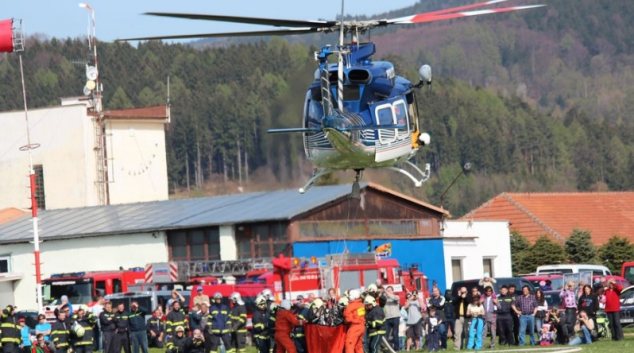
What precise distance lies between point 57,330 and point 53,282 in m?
13.4

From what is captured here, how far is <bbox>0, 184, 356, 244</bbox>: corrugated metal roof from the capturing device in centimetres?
5331

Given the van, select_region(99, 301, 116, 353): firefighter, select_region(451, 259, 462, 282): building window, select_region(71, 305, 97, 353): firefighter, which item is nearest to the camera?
select_region(71, 305, 97, 353): firefighter

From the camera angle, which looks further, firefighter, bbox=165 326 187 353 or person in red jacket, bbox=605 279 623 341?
person in red jacket, bbox=605 279 623 341

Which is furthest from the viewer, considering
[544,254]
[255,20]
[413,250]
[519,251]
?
[519,251]

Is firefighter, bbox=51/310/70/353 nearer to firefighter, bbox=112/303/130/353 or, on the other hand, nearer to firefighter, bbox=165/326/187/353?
firefighter, bbox=112/303/130/353

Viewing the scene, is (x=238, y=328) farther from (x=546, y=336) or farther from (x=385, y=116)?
(x=546, y=336)

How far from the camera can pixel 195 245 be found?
5359cm

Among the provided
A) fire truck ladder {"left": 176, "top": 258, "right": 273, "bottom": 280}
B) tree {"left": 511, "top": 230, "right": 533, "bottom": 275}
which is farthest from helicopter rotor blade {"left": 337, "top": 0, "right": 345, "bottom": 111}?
tree {"left": 511, "top": 230, "right": 533, "bottom": 275}

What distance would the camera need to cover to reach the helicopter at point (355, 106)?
24469 millimetres

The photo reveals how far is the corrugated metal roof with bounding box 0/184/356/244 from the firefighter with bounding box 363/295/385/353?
22.9m

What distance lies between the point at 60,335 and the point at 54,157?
4329 centimetres

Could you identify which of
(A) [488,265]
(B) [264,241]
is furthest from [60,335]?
(A) [488,265]

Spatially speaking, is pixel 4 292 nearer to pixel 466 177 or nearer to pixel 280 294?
pixel 280 294

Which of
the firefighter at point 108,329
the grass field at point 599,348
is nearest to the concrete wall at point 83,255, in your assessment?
the firefighter at point 108,329
